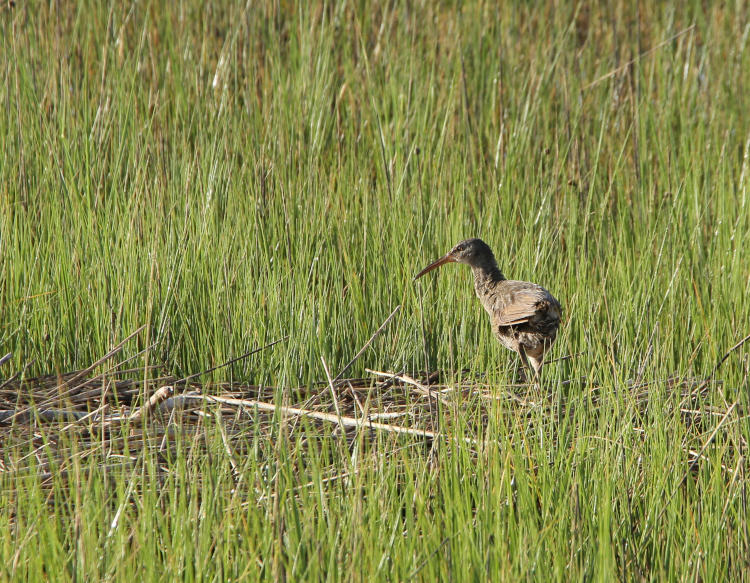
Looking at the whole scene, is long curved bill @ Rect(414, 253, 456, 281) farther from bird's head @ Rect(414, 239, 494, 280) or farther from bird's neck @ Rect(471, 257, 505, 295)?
bird's neck @ Rect(471, 257, 505, 295)

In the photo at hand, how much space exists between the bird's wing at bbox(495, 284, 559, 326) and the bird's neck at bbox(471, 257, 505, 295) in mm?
325

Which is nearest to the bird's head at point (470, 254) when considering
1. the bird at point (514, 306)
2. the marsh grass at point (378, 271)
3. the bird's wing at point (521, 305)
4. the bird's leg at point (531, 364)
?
the bird at point (514, 306)

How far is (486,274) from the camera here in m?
4.61

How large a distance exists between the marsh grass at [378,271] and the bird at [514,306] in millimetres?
136

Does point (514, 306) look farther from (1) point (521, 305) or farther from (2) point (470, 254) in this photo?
(2) point (470, 254)

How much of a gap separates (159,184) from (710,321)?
108 inches

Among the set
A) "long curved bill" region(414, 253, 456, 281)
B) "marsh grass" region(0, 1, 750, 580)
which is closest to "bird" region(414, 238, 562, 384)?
"long curved bill" region(414, 253, 456, 281)

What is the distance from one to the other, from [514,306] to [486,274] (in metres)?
0.54

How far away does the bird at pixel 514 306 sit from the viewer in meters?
4.02

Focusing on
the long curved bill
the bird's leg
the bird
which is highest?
the long curved bill

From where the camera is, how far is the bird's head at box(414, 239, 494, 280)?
15.0ft

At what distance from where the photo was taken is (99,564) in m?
2.73

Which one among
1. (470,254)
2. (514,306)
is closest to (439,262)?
(470,254)

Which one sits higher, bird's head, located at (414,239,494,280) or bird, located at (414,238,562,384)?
bird's head, located at (414,239,494,280)
